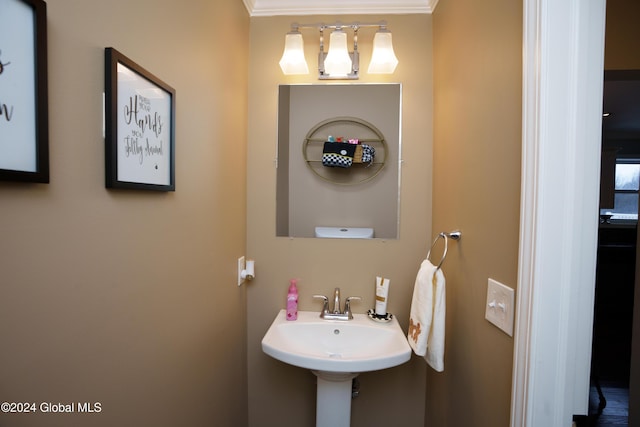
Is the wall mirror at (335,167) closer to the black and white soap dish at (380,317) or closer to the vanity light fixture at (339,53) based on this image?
the vanity light fixture at (339,53)

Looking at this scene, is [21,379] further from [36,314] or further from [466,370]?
[466,370]

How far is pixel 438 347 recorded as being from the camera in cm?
120

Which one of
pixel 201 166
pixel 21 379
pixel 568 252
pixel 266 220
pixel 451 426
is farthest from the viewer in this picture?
pixel 266 220

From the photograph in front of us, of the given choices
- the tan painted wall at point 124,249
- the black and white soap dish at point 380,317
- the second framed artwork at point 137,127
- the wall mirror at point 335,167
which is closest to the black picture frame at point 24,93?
the tan painted wall at point 124,249

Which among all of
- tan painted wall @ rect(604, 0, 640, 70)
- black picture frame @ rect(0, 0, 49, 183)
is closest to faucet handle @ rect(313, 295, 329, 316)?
black picture frame @ rect(0, 0, 49, 183)

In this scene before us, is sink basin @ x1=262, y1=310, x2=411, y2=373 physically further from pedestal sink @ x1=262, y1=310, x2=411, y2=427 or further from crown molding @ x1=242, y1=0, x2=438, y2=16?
crown molding @ x1=242, y1=0, x2=438, y2=16

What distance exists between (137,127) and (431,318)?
1.22m

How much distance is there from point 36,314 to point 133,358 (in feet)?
1.07

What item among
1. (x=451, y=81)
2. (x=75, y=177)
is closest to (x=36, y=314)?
(x=75, y=177)

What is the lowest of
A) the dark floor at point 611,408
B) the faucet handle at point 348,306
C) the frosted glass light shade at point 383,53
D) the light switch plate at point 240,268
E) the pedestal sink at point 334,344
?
the dark floor at point 611,408

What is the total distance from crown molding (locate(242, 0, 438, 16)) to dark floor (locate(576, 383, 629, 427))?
2.74m

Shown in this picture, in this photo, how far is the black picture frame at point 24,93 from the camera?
47cm

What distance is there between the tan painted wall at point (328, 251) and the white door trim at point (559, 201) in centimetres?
81

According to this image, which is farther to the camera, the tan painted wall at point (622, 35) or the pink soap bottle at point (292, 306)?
the pink soap bottle at point (292, 306)
